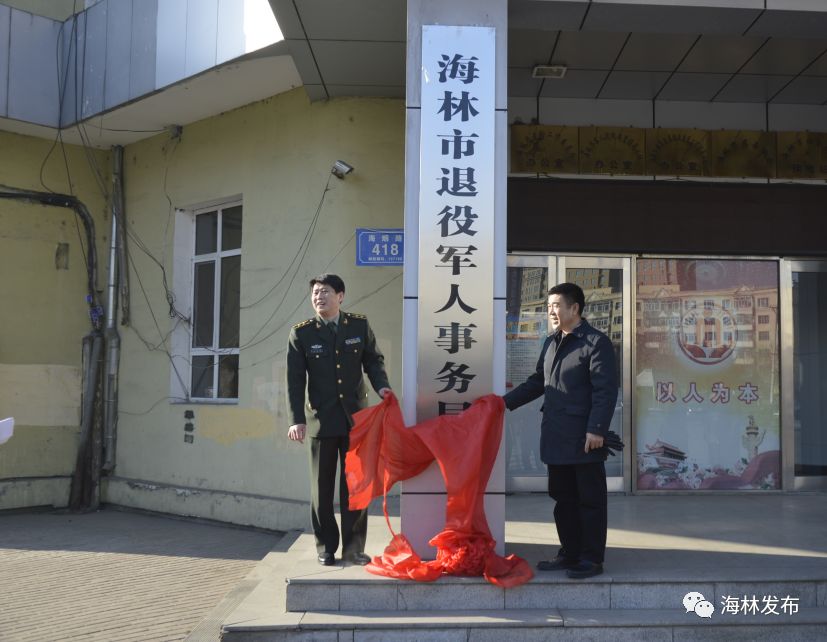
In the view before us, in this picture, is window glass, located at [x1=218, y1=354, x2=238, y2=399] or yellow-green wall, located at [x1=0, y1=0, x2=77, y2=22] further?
yellow-green wall, located at [x1=0, y1=0, x2=77, y2=22]

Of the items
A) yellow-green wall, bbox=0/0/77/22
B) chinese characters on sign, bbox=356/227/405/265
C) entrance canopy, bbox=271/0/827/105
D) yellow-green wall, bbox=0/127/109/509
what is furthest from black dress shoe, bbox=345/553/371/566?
yellow-green wall, bbox=0/0/77/22

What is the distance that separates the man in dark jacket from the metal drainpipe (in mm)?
5870

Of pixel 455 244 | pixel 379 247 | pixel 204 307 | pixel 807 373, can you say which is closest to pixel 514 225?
pixel 379 247

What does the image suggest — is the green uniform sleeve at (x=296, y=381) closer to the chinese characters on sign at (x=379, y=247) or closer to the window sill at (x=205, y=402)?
the chinese characters on sign at (x=379, y=247)

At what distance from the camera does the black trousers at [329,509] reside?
4.92m

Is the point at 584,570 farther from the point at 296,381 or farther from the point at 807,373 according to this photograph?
the point at 807,373

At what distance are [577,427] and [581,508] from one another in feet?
1.54

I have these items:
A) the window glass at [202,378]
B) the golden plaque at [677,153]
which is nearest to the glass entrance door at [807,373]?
the golden plaque at [677,153]

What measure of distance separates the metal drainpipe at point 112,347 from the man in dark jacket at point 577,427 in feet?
19.3

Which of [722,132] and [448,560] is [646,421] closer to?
[722,132]

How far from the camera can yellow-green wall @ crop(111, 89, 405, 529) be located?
7.47 metres

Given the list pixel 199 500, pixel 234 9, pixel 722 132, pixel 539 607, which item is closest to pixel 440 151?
pixel 539 607

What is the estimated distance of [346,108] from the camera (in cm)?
757
